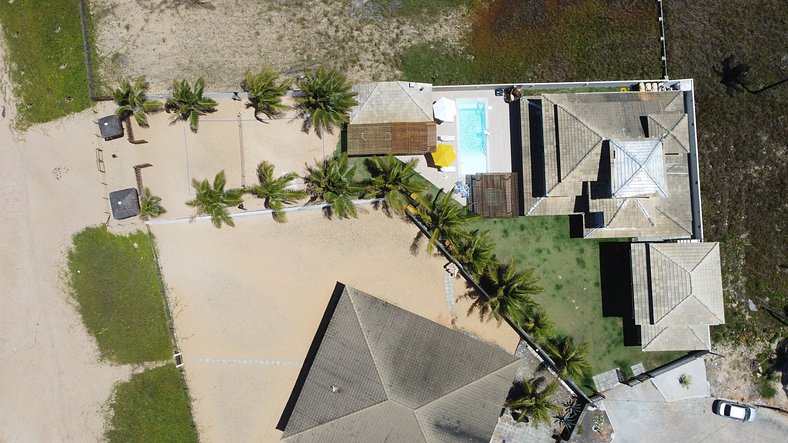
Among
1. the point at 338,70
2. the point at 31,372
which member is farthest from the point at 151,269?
the point at 338,70

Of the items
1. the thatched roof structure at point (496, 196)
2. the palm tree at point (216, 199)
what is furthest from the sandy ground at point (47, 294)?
the thatched roof structure at point (496, 196)

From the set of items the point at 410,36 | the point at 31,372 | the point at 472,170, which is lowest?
the point at 31,372

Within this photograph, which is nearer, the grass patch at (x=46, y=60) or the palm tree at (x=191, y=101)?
the palm tree at (x=191, y=101)

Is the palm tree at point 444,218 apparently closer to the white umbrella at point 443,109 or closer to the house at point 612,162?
the house at point 612,162

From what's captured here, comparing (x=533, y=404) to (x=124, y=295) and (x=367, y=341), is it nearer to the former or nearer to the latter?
(x=367, y=341)

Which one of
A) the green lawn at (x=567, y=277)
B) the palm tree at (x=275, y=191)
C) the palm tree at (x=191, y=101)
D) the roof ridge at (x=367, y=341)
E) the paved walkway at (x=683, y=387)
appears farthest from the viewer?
the paved walkway at (x=683, y=387)

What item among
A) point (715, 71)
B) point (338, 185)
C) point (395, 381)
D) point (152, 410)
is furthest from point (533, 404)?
point (715, 71)

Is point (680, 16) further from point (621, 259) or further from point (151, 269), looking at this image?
point (151, 269)
